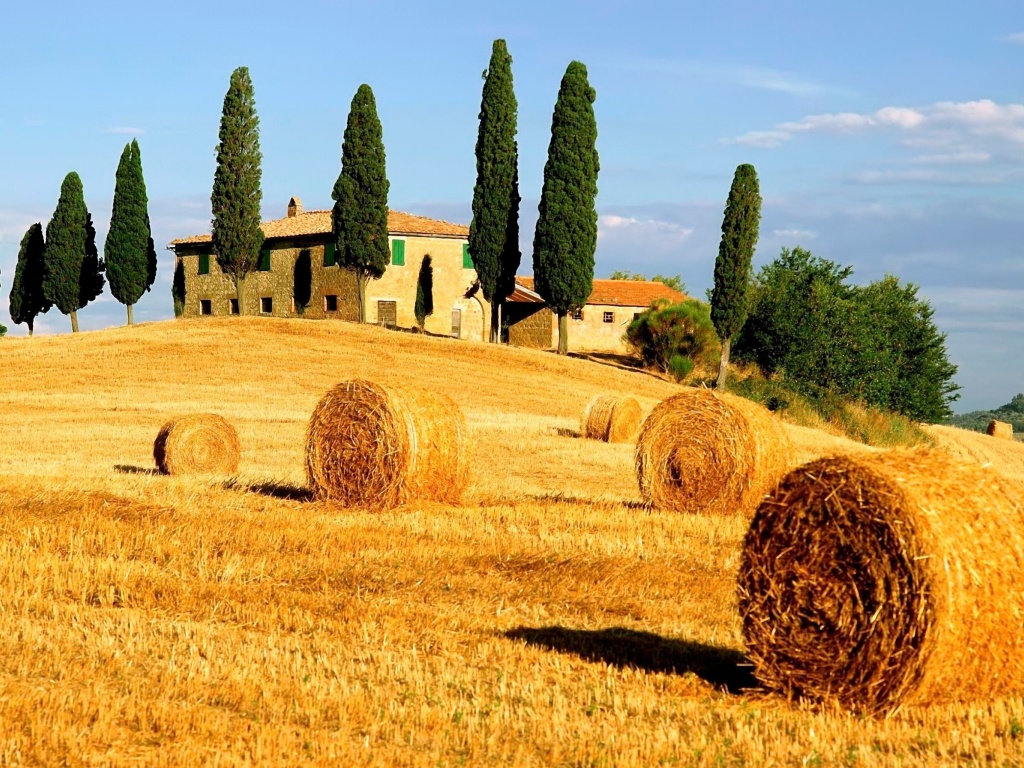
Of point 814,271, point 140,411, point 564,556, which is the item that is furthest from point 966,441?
point 564,556

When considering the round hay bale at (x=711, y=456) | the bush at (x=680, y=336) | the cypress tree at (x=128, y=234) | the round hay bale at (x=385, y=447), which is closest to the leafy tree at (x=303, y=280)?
the cypress tree at (x=128, y=234)

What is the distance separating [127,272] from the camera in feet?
211

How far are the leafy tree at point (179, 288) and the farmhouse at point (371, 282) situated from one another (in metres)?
2.94

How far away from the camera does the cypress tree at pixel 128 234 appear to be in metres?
64.0

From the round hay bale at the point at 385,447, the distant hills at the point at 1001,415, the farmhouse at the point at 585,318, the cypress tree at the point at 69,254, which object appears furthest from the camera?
the distant hills at the point at 1001,415

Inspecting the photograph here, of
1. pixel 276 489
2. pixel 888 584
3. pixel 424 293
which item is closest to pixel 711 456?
pixel 276 489

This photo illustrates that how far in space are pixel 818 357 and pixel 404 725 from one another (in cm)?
5774

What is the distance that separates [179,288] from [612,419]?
4947 cm

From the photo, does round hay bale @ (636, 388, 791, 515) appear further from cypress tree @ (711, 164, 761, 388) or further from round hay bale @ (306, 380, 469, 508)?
cypress tree @ (711, 164, 761, 388)

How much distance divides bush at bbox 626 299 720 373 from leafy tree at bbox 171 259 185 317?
90.6ft

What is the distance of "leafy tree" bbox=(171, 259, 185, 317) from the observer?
7450 centimetres

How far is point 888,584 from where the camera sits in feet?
25.8

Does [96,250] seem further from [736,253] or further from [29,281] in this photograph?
[736,253]

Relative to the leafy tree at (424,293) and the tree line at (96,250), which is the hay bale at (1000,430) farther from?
the tree line at (96,250)
